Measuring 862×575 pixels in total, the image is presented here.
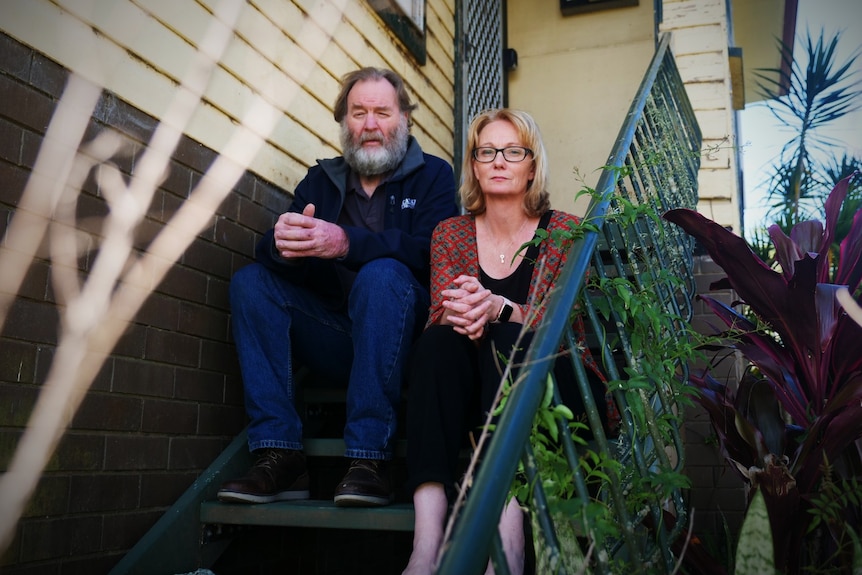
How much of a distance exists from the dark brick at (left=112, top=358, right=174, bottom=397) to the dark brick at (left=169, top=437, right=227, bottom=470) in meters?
0.16

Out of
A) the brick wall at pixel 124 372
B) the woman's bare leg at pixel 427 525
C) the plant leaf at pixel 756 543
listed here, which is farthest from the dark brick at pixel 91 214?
the plant leaf at pixel 756 543

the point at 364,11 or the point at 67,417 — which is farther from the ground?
the point at 364,11

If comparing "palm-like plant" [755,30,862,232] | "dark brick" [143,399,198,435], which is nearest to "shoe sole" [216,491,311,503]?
"dark brick" [143,399,198,435]

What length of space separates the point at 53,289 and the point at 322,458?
4.43 ft

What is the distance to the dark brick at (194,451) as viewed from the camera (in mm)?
2312

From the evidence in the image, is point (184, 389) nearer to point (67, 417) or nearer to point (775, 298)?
point (67, 417)

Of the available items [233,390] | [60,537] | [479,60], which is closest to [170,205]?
[233,390]

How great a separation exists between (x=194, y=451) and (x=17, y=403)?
673mm

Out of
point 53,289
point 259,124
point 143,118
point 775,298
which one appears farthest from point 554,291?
point 259,124

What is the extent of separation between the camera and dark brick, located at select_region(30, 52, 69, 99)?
74.6 inches

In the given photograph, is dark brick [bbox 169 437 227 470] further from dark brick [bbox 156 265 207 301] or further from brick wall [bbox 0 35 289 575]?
dark brick [bbox 156 265 207 301]

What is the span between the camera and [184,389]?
7.75 feet

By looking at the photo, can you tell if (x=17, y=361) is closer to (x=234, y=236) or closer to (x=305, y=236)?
(x=305, y=236)

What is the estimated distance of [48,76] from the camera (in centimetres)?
193
